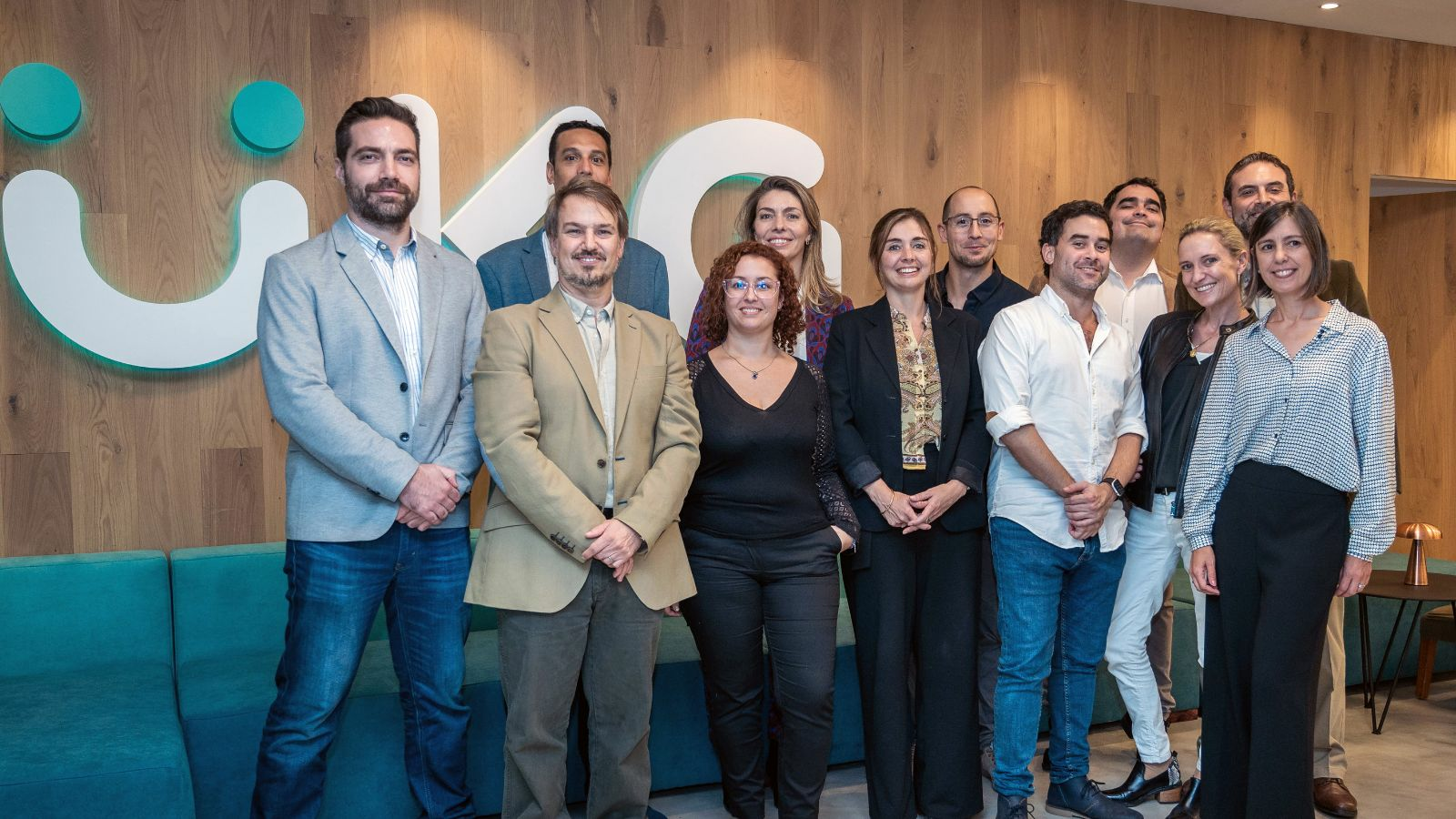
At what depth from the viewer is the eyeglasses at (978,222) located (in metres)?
3.92

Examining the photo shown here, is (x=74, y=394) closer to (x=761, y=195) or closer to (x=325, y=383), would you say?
(x=325, y=383)

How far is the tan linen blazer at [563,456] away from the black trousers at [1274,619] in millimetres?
1419

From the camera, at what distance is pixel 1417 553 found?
4.45m

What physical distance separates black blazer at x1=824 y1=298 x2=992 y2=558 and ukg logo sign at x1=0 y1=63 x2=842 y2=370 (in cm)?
154

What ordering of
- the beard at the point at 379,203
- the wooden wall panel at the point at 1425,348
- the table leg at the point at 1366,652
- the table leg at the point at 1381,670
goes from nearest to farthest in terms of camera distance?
the beard at the point at 379,203 → the table leg at the point at 1381,670 → the table leg at the point at 1366,652 → the wooden wall panel at the point at 1425,348

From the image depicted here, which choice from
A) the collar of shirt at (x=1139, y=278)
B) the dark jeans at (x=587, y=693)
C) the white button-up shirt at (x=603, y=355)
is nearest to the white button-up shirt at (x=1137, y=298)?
the collar of shirt at (x=1139, y=278)

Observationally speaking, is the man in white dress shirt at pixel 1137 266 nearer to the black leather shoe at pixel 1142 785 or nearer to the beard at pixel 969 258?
the beard at pixel 969 258

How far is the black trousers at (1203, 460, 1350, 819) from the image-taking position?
9.19 feet

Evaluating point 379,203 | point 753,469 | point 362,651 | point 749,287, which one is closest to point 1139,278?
point 749,287

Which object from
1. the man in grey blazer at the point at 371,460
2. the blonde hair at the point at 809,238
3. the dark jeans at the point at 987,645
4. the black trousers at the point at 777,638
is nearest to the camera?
the man in grey blazer at the point at 371,460

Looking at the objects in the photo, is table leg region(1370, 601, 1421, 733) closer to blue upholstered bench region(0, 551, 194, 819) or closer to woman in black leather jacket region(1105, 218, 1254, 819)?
woman in black leather jacket region(1105, 218, 1254, 819)

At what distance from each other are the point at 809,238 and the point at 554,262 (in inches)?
34.9

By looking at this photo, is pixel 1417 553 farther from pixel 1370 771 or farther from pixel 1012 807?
pixel 1012 807

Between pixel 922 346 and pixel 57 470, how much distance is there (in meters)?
3.04
